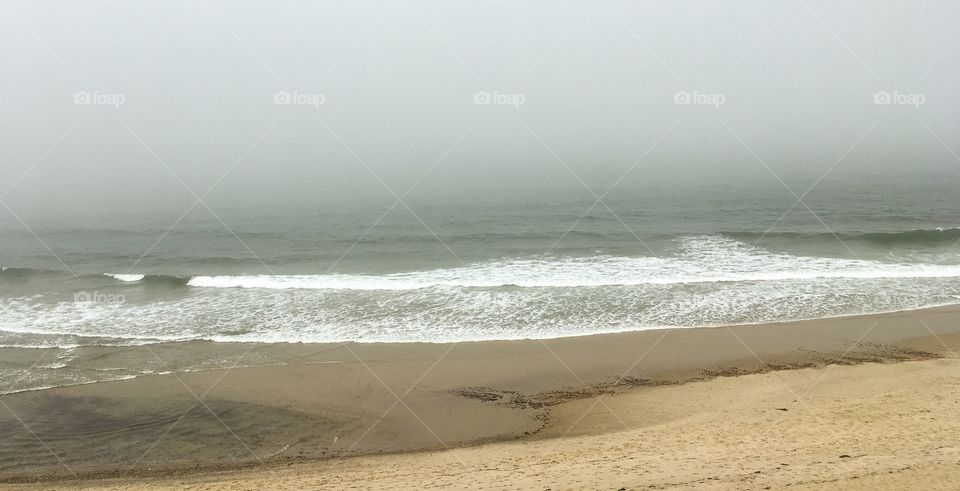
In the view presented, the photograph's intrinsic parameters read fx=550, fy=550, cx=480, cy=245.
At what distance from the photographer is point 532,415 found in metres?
9.34

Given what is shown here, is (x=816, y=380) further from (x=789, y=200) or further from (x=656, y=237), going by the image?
(x=789, y=200)

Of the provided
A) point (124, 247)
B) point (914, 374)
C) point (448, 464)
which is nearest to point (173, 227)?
point (124, 247)

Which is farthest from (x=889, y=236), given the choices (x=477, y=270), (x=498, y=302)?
(x=498, y=302)

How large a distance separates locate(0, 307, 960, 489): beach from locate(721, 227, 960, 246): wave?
1140 centimetres

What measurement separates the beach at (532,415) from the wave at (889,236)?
37.4ft

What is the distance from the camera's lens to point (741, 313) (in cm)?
1453

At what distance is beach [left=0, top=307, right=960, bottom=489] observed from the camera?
704 centimetres

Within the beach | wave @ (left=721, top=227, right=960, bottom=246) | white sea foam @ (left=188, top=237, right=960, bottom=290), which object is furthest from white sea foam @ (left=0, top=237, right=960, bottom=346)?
wave @ (left=721, top=227, right=960, bottom=246)

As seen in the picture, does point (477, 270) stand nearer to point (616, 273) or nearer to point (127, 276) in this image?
point (616, 273)

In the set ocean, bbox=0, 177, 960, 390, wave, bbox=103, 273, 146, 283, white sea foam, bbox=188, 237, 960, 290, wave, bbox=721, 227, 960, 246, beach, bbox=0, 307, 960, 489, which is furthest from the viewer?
wave, bbox=721, 227, 960, 246

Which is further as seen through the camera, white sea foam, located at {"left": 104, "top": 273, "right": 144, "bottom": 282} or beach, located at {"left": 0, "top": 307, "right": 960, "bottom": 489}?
white sea foam, located at {"left": 104, "top": 273, "right": 144, "bottom": 282}

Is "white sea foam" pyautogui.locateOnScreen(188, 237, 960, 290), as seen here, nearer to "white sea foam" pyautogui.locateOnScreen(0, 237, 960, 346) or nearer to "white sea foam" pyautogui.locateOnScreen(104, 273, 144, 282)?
"white sea foam" pyautogui.locateOnScreen(0, 237, 960, 346)

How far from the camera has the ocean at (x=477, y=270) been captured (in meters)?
14.7

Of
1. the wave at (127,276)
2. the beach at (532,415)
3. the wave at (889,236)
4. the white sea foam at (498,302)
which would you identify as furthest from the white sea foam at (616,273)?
the beach at (532,415)
